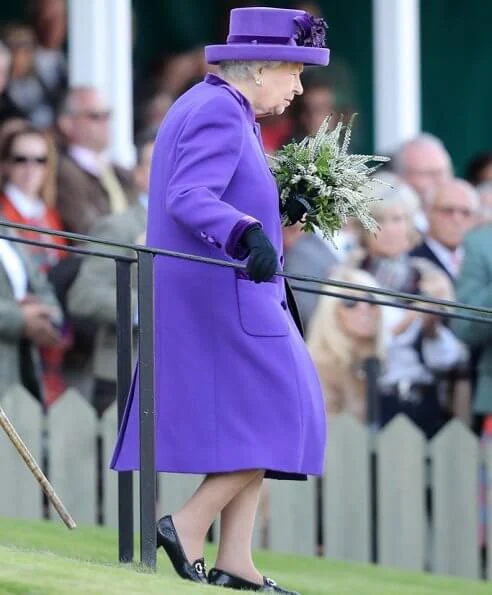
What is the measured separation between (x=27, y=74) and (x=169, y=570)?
234 inches

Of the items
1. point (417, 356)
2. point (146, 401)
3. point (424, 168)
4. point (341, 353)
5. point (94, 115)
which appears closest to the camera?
point (146, 401)

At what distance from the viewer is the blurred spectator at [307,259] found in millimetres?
9562

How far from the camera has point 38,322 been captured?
8961 millimetres

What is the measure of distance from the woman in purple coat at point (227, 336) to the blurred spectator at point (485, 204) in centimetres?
398

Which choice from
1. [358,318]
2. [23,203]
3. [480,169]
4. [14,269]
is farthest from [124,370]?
[480,169]

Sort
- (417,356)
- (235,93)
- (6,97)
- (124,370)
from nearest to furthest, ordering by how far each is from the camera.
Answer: (235,93) < (124,370) < (417,356) < (6,97)

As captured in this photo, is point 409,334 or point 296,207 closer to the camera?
point 296,207

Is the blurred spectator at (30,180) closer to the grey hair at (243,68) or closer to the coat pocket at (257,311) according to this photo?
the grey hair at (243,68)

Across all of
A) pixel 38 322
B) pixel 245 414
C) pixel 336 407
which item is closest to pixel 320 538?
pixel 336 407

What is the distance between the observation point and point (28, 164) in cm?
966

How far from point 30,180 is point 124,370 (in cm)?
376

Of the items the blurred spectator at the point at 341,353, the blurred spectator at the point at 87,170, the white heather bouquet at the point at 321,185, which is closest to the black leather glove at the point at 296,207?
the white heather bouquet at the point at 321,185

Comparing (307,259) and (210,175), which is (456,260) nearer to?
(307,259)

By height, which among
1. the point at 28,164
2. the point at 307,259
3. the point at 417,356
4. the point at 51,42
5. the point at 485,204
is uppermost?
the point at 51,42
